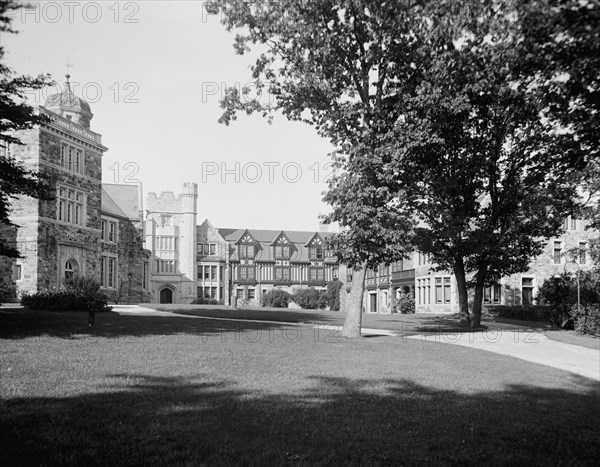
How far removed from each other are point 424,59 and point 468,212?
31.7ft

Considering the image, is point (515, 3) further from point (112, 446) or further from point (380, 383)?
point (380, 383)

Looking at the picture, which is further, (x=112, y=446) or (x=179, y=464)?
(x=112, y=446)

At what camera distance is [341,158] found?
17.9 metres

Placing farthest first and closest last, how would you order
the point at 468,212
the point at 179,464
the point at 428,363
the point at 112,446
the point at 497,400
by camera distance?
the point at 468,212 → the point at 428,363 → the point at 497,400 → the point at 112,446 → the point at 179,464

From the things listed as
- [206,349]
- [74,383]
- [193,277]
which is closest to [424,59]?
[206,349]

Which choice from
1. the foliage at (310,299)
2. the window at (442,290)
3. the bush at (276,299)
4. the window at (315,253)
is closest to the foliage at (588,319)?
the window at (442,290)

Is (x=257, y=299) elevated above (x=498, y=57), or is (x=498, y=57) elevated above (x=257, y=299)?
(x=498, y=57)

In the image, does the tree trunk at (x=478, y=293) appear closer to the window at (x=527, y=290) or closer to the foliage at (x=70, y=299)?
the foliage at (x=70, y=299)

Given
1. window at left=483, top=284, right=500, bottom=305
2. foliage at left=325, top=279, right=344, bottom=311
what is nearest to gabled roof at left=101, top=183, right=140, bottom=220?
foliage at left=325, top=279, right=344, bottom=311

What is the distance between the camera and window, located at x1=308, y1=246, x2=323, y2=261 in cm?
7458

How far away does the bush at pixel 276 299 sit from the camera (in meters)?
64.4

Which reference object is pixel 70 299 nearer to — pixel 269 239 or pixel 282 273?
pixel 282 273

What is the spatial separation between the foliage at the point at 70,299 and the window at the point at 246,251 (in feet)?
148

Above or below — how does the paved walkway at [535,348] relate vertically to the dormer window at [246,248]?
below
